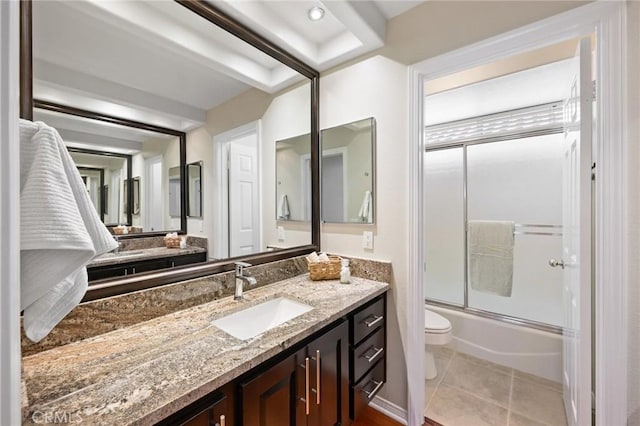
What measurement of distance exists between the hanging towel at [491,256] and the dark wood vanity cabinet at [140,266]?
259cm

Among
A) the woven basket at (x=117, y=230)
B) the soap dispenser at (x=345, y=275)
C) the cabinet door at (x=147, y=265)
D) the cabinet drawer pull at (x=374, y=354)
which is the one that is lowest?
the cabinet drawer pull at (x=374, y=354)

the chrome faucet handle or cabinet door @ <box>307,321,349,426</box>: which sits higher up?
the chrome faucet handle

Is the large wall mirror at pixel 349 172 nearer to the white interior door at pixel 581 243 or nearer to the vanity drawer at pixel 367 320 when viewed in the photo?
the vanity drawer at pixel 367 320

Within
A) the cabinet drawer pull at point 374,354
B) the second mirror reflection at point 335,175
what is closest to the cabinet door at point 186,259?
the second mirror reflection at point 335,175

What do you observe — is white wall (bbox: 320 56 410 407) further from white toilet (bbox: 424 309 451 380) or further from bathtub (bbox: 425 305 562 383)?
bathtub (bbox: 425 305 562 383)

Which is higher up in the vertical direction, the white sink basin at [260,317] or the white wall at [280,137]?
the white wall at [280,137]

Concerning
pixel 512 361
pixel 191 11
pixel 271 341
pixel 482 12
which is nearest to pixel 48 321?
pixel 271 341

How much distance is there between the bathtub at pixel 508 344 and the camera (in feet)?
6.76

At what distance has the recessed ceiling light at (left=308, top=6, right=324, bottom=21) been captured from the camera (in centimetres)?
153

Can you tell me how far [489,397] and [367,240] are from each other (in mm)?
1428

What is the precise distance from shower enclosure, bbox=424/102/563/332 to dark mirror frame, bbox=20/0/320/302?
170 cm

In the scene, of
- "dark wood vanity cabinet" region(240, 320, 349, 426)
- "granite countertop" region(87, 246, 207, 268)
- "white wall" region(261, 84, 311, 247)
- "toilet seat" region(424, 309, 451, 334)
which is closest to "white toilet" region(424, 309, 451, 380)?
"toilet seat" region(424, 309, 451, 334)

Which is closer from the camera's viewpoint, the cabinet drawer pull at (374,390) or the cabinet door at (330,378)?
the cabinet door at (330,378)

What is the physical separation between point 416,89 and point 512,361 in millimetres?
2354
